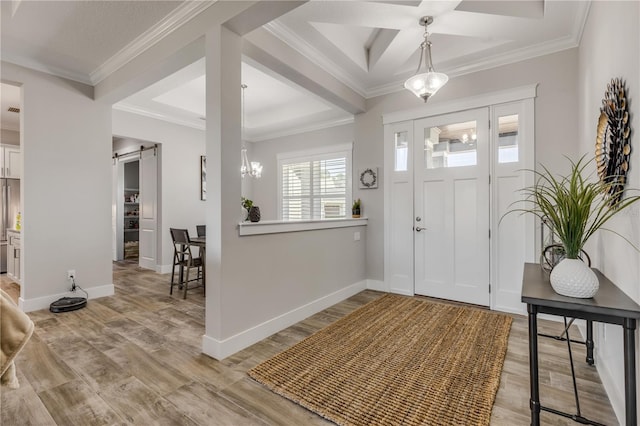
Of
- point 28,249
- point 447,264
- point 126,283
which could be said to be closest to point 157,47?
point 28,249

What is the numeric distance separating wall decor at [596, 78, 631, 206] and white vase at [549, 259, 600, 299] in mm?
411

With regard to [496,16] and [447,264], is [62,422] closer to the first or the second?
[447,264]

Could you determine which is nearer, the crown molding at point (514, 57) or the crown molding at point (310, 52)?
the crown molding at point (310, 52)

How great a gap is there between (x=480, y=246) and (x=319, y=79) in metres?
2.69

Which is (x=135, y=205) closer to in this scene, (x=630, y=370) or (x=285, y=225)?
(x=285, y=225)

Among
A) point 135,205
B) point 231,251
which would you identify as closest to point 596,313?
point 231,251

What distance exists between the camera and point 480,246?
3.47 meters

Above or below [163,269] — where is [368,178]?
above

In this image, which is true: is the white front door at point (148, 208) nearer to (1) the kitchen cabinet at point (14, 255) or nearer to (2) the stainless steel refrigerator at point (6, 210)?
(1) the kitchen cabinet at point (14, 255)

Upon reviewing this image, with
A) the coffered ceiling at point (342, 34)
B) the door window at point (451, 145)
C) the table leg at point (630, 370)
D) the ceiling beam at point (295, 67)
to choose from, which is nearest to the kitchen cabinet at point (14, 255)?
the coffered ceiling at point (342, 34)

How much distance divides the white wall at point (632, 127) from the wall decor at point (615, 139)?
1.9 inches

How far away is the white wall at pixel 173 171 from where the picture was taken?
5.05m

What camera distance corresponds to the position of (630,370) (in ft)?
4.06

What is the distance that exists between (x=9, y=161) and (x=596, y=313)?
7779mm
